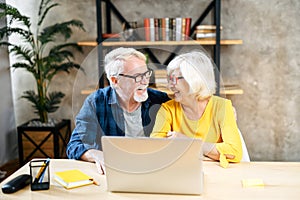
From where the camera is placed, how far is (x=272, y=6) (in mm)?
3494

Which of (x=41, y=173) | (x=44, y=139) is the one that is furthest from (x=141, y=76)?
(x=44, y=139)

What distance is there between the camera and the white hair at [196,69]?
1.58 m

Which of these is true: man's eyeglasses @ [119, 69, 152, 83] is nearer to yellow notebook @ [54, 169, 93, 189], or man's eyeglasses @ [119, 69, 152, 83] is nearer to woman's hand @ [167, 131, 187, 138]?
woman's hand @ [167, 131, 187, 138]

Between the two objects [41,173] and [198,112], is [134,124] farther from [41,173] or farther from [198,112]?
[41,173]

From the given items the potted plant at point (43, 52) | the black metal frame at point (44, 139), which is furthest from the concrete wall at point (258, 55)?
the black metal frame at point (44, 139)

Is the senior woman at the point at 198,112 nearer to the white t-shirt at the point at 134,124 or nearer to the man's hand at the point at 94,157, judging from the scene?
the white t-shirt at the point at 134,124

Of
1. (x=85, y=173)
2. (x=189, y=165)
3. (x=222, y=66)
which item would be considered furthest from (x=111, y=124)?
(x=222, y=66)

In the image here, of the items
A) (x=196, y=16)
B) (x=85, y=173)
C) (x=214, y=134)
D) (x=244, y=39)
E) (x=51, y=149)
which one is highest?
(x=196, y=16)

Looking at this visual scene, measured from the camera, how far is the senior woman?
1596 millimetres

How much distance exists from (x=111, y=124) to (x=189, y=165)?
525mm

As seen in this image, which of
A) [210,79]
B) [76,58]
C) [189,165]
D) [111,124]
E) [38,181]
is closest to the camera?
[189,165]

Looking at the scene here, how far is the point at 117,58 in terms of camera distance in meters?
1.63

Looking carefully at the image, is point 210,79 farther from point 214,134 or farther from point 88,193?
point 88,193

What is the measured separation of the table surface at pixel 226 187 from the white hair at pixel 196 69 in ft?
1.16
